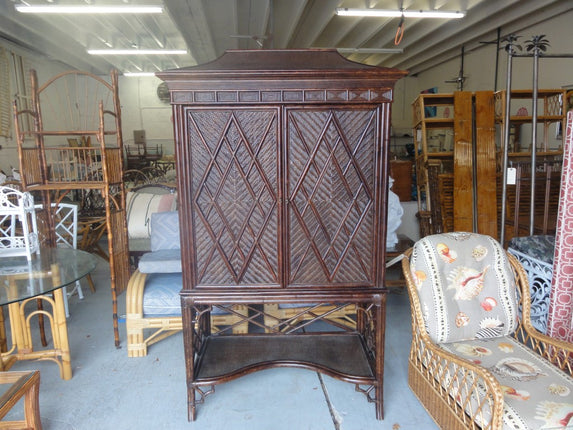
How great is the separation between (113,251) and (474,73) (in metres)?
9.05

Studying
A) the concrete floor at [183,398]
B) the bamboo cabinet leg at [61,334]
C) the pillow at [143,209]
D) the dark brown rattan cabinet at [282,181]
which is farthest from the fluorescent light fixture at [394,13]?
the bamboo cabinet leg at [61,334]

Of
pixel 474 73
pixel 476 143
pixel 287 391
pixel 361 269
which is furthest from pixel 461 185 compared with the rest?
pixel 474 73

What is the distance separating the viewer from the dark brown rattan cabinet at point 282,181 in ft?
6.17

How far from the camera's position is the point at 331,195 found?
6.56 ft

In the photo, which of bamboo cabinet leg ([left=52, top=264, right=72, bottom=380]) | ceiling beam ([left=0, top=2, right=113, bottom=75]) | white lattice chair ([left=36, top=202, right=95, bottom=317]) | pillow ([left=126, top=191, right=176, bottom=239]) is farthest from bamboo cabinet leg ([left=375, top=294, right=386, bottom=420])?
ceiling beam ([left=0, top=2, right=113, bottom=75])

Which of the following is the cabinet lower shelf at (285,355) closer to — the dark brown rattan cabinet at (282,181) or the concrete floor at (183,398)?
the dark brown rattan cabinet at (282,181)

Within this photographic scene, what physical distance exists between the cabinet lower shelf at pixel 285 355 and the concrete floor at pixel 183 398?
0.67 feet

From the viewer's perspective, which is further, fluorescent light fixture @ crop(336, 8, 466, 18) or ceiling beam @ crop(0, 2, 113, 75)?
ceiling beam @ crop(0, 2, 113, 75)

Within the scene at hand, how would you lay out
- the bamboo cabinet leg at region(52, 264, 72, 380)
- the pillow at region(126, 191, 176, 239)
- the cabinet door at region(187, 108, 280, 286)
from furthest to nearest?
the pillow at region(126, 191, 176, 239) → the bamboo cabinet leg at region(52, 264, 72, 380) → the cabinet door at region(187, 108, 280, 286)

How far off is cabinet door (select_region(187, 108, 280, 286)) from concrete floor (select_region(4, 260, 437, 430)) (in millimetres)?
726

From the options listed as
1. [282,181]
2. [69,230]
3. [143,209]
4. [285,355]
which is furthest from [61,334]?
[143,209]

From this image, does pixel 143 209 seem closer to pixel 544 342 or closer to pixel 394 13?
pixel 544 342

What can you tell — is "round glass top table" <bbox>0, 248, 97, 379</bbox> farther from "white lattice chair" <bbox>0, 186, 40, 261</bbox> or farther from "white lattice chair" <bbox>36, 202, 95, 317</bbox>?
"white lattice chair" <bbox>36, 202, 95, 317</bbox>

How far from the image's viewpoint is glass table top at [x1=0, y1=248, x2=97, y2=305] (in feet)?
6.91
